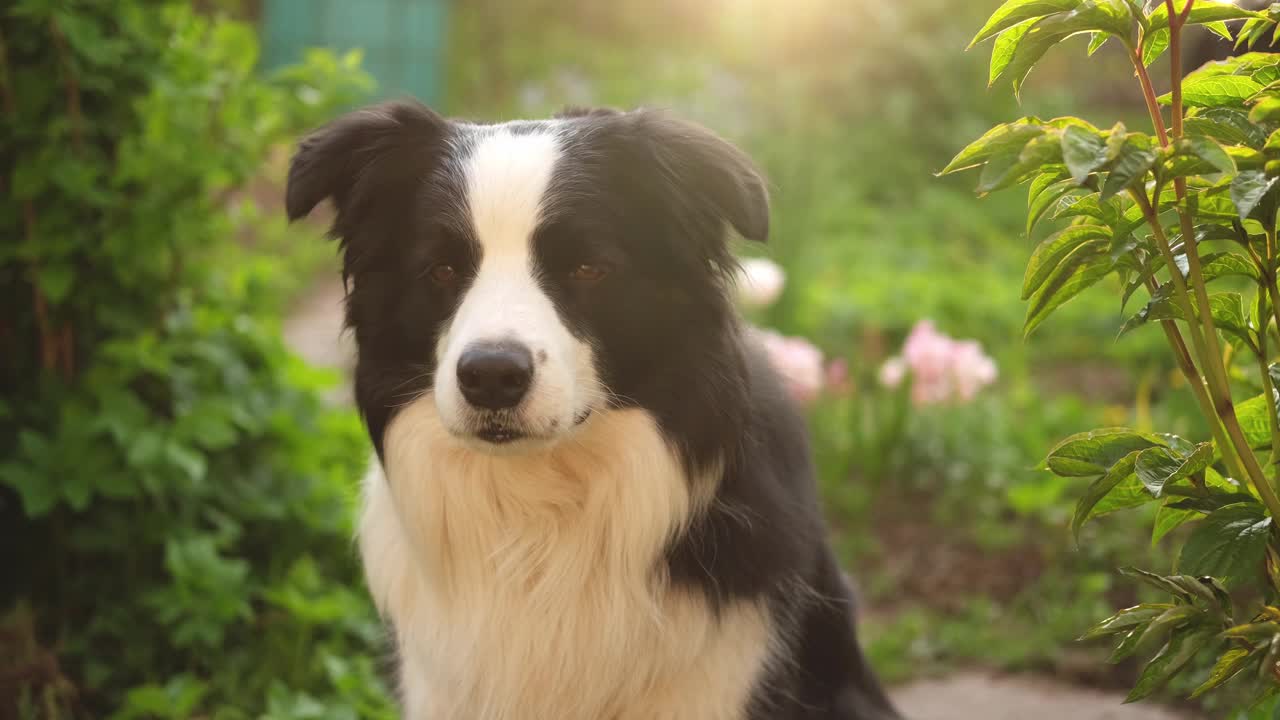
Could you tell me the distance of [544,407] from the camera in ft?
6.55

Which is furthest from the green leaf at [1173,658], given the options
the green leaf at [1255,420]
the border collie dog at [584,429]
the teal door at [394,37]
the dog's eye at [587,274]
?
the teal door at [394,37]

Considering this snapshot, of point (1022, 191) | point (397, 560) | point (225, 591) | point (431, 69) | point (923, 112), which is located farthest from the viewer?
point (431, 69)

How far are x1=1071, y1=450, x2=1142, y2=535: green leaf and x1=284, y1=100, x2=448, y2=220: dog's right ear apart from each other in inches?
51.0

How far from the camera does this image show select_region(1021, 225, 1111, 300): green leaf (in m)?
1.55

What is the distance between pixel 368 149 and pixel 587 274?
1.65 feet

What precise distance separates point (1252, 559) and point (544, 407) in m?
1.04

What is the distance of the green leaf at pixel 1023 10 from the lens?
1.48m

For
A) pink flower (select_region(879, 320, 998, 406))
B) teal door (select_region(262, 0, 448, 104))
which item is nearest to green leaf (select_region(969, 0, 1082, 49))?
pink flower (select_region(879, 320, 998, 406))

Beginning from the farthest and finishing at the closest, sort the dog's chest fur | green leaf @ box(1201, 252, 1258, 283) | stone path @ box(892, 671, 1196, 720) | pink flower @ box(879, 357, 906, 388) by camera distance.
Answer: pink flower @ box(879, 357, 906, 388), stone path @ box(892, 671, 1196, 720), the dog's chest fur, green leaf @ box(1201, 252, 1258, 283)

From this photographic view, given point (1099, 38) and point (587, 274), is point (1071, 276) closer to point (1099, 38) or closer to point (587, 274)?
point (1099, 38)

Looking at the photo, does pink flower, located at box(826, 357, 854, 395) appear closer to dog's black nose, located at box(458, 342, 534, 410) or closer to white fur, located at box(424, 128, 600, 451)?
white fur, located at box(424, 128, 600, 451)

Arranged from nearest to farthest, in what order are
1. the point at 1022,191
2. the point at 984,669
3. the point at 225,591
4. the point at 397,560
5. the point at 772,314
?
the point at 397,560
the point at 225,591
the point at 984,669
the point at 772,314
the point at 1022,191

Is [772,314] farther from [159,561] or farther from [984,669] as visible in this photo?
[159,561]

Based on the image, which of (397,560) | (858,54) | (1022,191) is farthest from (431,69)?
(397,560)
